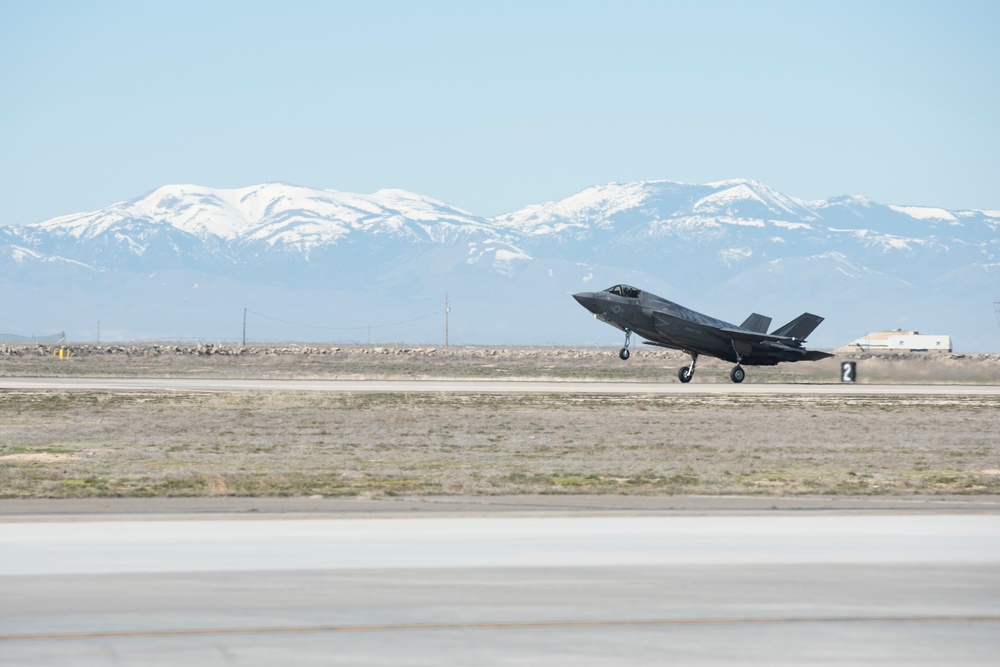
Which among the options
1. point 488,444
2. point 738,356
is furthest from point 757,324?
point 488,444

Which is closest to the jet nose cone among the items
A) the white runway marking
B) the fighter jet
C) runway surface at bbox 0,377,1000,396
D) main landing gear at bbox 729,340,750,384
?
the fighter jet

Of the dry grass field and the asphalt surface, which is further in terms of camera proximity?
the dry grass field

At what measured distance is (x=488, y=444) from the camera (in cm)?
3114

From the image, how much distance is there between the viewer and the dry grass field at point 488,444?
22.4m

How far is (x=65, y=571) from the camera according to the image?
519 inches

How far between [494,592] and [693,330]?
45.1 metres

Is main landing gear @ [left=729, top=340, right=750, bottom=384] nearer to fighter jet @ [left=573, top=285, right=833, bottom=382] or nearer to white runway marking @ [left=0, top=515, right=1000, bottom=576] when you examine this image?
fighter jet @ [left=573, top=285, right=833, bottom=382]

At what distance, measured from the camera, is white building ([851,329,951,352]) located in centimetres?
16562

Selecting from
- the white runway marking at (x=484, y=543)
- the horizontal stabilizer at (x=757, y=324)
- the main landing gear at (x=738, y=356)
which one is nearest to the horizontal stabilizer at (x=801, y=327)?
the horizontal stabilizer at (x=757, y=324)

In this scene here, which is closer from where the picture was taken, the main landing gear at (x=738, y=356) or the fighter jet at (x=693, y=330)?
the fighter jet at (x=693, y=330)

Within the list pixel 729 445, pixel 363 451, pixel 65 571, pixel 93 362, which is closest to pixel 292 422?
pixel 363 451

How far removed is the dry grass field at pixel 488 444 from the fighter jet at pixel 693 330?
7387 millimetres

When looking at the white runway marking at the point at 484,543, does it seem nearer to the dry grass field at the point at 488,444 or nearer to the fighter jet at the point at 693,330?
the dry grass field at the point at 488,444

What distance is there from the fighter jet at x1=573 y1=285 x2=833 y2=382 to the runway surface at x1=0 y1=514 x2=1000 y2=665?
38.1 m
